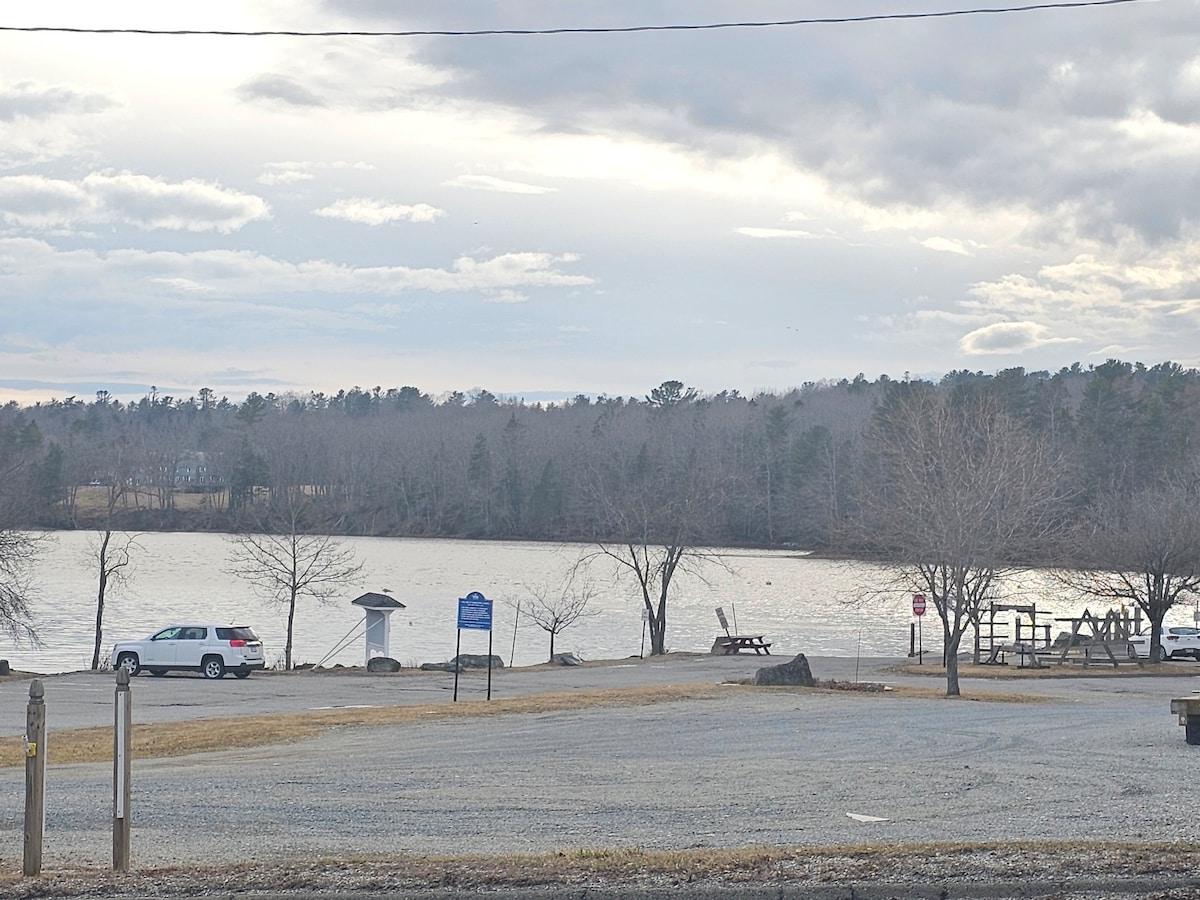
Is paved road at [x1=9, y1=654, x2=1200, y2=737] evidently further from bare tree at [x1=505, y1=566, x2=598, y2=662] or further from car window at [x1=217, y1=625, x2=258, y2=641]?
bare tree at [x1=505, y1=566, x2=598, y2=662]

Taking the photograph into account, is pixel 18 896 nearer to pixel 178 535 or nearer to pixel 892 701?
pixel 892 701

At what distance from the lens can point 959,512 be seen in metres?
30.8

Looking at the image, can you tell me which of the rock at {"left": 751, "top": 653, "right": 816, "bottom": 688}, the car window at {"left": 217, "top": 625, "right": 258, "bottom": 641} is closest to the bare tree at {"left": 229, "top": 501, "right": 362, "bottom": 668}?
the car window at {"left": 217, "top": 625, "right": 258, "bottom": 641}

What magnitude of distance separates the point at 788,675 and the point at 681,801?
17659 millimetres

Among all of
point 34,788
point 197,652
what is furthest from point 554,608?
point 34,788

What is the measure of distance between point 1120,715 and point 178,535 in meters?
136

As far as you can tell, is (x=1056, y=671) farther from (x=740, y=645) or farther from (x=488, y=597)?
(x=488, y=597)

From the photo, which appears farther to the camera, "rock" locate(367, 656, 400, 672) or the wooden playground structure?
the wooden playground structure

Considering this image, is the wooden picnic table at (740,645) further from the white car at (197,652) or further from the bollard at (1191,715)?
the bollard at (1191,715)

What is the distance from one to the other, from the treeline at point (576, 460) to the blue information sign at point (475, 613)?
178 feet

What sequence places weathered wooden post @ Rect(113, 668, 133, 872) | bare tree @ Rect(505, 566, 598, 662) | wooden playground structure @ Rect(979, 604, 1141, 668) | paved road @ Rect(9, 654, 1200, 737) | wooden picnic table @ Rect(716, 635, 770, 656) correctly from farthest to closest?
bare tree @ Rect(505, 566, 598, 662)
wooden picnic table @ Rect(716, 635, 770, 656)
wooden playground structure @ Rect(979, 604, 1141, 668)
paved road @ Rect(9, 654, 1200, 737)
weathered wooden post @ Rect(113, 668, 133, 872)

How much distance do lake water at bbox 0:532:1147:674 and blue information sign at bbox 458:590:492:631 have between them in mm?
20531

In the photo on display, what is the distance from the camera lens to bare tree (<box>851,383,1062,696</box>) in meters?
31.1

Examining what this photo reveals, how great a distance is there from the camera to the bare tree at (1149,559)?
4856 centimetres
